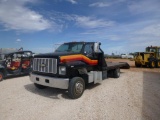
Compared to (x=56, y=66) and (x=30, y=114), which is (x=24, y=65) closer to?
(x=56, y=66)

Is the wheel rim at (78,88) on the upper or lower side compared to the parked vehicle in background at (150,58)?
lower

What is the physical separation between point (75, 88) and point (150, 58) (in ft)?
50.8

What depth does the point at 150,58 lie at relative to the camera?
63.3 ft

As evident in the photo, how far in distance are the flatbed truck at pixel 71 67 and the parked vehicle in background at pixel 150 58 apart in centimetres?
1243

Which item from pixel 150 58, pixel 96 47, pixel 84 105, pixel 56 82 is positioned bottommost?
pixel 84 105

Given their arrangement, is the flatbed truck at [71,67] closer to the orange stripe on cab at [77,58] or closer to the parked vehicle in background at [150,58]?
the orange stripe on cab at [77,58]

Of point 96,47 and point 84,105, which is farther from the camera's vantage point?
point 96,47

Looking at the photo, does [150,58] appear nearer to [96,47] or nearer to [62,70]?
[96,47]

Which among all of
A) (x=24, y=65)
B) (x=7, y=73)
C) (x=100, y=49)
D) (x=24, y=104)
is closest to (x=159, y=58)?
(x=100, y=49)

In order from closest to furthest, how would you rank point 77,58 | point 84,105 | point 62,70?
point 84,105 < point 62,70 < point 77,58

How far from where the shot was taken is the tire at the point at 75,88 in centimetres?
629

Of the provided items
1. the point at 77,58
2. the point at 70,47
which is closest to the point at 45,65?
the point at 77,58

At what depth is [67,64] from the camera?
6.36 meters

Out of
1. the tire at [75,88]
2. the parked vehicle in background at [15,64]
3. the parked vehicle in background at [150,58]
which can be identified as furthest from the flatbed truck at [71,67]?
the parked vehicle in background at [150,58]
